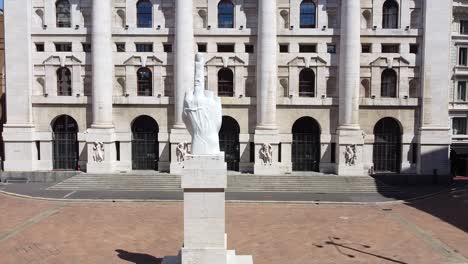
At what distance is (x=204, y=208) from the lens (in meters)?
15.1

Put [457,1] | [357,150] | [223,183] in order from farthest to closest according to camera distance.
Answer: [457,1] < [357,150] < [223,183]

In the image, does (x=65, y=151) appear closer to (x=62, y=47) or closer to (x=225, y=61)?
(x=62, y=47)

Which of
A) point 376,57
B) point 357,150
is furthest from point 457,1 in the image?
point 357,150

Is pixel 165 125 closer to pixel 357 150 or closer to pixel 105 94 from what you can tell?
pixel 105 94

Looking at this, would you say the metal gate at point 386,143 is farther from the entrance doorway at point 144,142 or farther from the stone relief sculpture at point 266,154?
the entrance doorway at point 144,142

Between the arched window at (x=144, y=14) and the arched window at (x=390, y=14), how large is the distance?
81.0 ft

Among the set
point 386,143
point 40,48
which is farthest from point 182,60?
point 386,143

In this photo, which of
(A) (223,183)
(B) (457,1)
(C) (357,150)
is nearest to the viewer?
(A) (223,183)

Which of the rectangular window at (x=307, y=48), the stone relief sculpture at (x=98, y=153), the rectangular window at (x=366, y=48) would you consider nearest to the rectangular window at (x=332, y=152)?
the rectangular window at (x=307, y=48)

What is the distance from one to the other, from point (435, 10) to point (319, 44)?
11931 millimetres

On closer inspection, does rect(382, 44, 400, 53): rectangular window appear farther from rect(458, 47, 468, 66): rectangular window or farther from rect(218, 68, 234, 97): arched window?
rect(218, 68, 234, 97): arched window

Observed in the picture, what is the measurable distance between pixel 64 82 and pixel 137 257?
29.0m

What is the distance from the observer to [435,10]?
1577 inches

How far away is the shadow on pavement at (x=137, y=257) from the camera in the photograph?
19.0 metres
